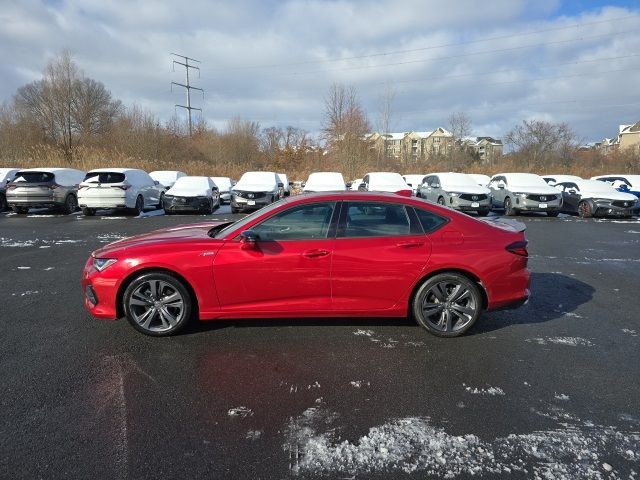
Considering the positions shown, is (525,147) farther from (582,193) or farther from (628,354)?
(628,354)

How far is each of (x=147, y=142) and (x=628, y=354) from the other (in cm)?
4019

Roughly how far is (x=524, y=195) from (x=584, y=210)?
8.91 feet

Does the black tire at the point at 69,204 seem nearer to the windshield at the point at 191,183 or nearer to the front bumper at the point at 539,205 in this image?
the windshield at the point at 191,183

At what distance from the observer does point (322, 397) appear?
3178 millimetres

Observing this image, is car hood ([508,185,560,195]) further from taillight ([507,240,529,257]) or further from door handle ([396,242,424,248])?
door handle ([396,242,424,248])

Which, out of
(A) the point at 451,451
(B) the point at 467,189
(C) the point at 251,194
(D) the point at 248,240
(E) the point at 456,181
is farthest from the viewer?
(E) the point at 456,181

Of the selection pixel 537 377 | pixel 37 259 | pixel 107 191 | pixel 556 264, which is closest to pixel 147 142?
pixel 107 191

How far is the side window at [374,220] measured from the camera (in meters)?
4.27

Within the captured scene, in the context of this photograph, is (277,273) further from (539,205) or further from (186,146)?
(186,146)

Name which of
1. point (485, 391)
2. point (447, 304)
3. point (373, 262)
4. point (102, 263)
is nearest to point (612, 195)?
point (447, 304)

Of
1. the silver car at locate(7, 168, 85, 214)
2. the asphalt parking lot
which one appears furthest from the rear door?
the silver car at locate(7, 168, 85, 214)

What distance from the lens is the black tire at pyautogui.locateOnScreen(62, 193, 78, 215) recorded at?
15.4 meters

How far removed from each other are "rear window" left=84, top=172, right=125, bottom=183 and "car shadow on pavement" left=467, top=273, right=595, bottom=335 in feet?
44.8

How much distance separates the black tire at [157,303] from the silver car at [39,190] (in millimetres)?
13386
